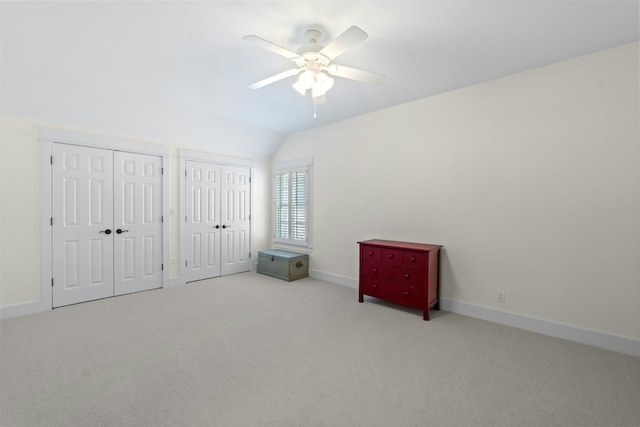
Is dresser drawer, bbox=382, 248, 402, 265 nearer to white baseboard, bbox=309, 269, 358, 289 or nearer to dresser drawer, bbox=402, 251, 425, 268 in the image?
dresser drawer, bbox=402, 251, 425, 268

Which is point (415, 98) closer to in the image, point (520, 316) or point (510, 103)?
point (510, 103)

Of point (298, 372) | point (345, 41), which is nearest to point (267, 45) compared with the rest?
point (345, 41)

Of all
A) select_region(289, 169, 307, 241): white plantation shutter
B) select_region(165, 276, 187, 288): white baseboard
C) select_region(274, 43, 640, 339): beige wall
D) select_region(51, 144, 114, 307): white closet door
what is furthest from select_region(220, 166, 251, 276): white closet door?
select_region(274, 43, 640, 339): beige wall

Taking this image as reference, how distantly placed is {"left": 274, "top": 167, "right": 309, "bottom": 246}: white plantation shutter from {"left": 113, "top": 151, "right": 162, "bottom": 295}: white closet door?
7.02 feet

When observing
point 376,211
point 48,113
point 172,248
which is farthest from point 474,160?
point 48,113

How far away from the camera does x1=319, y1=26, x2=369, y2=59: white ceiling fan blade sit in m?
1.88

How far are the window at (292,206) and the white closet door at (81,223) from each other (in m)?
2.77

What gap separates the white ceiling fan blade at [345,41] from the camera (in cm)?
188

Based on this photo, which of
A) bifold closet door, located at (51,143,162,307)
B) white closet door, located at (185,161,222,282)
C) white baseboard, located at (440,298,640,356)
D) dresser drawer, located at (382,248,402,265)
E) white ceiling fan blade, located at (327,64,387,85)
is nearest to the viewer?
white ceiling fan blade, located at (327,64,387,85)

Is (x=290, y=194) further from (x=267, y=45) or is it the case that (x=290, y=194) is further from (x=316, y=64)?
(x=267, y=45)

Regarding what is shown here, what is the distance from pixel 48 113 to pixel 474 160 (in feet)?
16.7

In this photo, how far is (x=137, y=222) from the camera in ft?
14.3

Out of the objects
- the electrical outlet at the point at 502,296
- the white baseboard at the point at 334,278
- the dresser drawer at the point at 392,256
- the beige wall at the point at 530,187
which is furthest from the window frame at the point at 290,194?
the electrical outlet at the point at 502,296

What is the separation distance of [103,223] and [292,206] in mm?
2937
